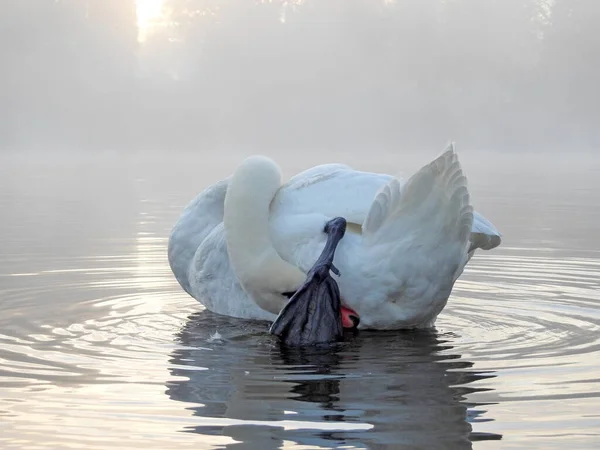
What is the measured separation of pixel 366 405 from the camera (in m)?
5.20

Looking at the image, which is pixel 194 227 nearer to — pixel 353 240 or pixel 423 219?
pixel 353 240

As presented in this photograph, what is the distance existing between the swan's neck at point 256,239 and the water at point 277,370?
0.30 meters

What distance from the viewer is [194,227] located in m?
8.56

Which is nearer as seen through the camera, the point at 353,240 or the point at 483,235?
the point at 353,240

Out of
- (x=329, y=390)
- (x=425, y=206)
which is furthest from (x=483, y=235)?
(x=329, y=390)

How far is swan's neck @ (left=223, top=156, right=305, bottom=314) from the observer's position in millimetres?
7086

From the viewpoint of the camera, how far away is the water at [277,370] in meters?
4.73

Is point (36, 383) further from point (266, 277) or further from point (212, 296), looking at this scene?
point (212, 296)

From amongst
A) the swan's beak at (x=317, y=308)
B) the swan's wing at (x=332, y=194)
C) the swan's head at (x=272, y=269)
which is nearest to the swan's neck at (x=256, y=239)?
the swan's head at (x=272, y=269)

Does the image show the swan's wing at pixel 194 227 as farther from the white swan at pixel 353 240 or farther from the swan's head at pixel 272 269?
the swan's head at pixel 272 269

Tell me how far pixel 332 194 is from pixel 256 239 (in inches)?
21.1

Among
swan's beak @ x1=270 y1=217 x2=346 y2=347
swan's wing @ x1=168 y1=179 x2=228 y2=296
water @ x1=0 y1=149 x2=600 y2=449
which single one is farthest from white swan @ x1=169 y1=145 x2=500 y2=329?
swan's wing @ x1=168 y1=179 x2=228 y2=296

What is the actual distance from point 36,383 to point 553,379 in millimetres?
2450

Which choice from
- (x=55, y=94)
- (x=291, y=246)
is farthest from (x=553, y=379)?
(x=55, y=94)
